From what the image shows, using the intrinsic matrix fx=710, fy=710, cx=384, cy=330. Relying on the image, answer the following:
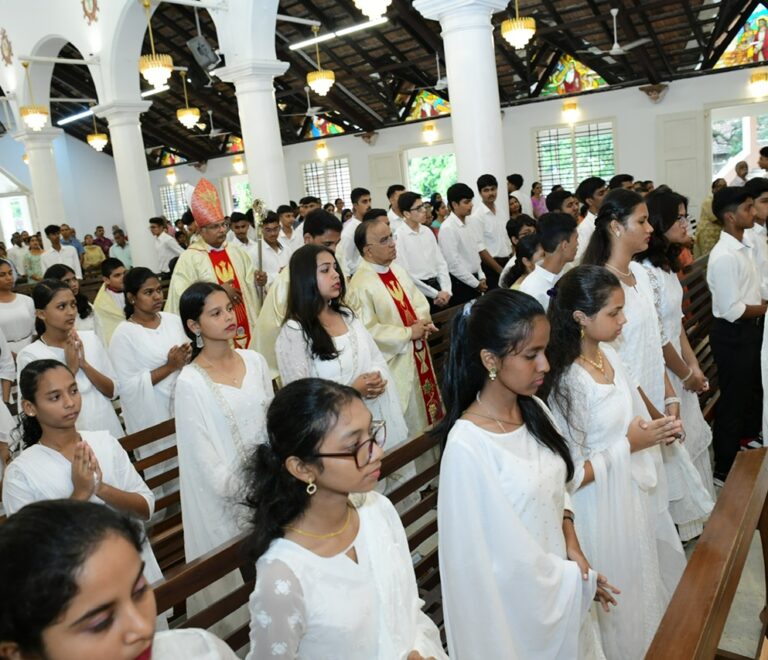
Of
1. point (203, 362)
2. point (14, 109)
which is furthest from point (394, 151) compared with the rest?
point (203, 362)

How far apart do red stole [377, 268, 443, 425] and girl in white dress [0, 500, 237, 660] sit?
10.0 ft

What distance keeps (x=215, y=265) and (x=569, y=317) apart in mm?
3201

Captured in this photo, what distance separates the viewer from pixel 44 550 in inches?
41.2

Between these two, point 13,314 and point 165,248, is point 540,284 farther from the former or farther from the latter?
point 165,248

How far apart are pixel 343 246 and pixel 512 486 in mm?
4826

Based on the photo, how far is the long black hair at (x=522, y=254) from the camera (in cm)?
402

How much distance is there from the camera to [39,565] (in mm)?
1033

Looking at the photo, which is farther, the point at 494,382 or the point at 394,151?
the point at 394,151

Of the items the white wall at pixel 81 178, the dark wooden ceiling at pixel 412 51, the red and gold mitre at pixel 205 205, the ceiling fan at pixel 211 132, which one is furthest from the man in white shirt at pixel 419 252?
the white wall at pixel 81 178

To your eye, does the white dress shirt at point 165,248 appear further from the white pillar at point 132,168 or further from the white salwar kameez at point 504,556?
Result: the white salwar kameez at point 504,556

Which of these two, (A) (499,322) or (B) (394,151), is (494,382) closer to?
(A) (499,322)

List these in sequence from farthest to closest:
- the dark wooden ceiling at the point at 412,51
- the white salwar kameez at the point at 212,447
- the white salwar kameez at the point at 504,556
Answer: the dark wooden ceiling at the point at 412,51 < the white salwar kameez at the point at 212,447 < the white salwar kameez at the point at 504,556

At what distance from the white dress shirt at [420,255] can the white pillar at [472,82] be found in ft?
2.53

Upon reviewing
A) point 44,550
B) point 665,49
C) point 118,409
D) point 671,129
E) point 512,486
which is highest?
point 665,49
